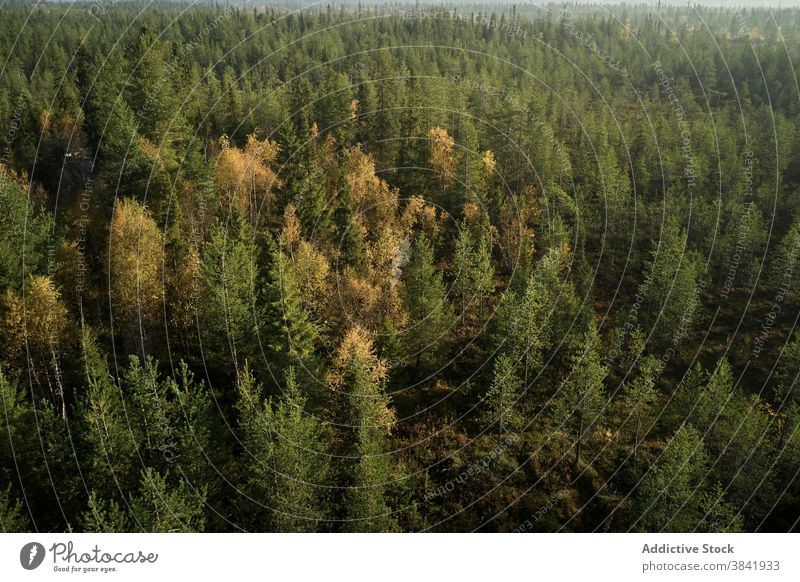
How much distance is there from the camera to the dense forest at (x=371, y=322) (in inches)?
1187

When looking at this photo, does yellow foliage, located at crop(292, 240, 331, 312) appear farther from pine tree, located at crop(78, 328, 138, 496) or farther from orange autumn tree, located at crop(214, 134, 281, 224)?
pine tree, located at crop(78, 328, 138, 496)

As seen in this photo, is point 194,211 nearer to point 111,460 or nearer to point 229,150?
point 229,150

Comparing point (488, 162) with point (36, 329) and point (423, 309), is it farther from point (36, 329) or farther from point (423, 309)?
point (36, 329)

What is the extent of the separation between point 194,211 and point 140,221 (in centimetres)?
731

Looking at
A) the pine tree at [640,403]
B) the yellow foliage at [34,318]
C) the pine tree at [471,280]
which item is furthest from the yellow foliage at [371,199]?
the yellow foliage at [34,318]

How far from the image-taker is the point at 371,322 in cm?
4262

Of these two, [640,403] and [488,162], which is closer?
[640,403]

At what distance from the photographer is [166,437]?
3031cm
